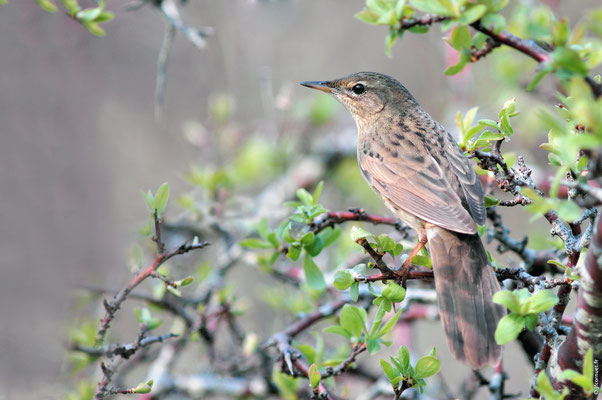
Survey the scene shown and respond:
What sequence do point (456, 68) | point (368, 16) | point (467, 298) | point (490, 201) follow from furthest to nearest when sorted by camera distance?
point (490, 201)
point (467, 298)
point (368, 16)
point (456, 68)

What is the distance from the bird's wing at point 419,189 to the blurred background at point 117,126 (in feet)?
3.11

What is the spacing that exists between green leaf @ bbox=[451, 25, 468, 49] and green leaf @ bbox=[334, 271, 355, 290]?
866mm

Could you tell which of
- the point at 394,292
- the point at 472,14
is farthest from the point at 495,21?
the point at 394,292

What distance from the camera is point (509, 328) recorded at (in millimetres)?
1796

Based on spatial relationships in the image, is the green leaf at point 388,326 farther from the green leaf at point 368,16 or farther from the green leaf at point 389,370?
the green leaf at point 368,16

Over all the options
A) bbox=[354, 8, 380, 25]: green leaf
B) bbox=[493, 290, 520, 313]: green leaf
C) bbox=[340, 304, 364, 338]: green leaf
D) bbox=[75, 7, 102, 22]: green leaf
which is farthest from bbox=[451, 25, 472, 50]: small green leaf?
bbox=[75, 7, 102, 22]: green leaf

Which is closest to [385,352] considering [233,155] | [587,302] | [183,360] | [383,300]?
[183,360]

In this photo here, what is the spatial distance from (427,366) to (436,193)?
4.04 ft

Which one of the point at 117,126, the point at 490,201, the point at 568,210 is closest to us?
the point at 568,210

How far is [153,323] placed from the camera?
8.70 ft

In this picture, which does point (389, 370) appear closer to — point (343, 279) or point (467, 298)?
point (343, 279)

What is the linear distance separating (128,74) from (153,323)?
462 cm

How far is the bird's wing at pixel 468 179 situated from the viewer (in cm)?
273

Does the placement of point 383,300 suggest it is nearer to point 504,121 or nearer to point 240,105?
point 504,121
